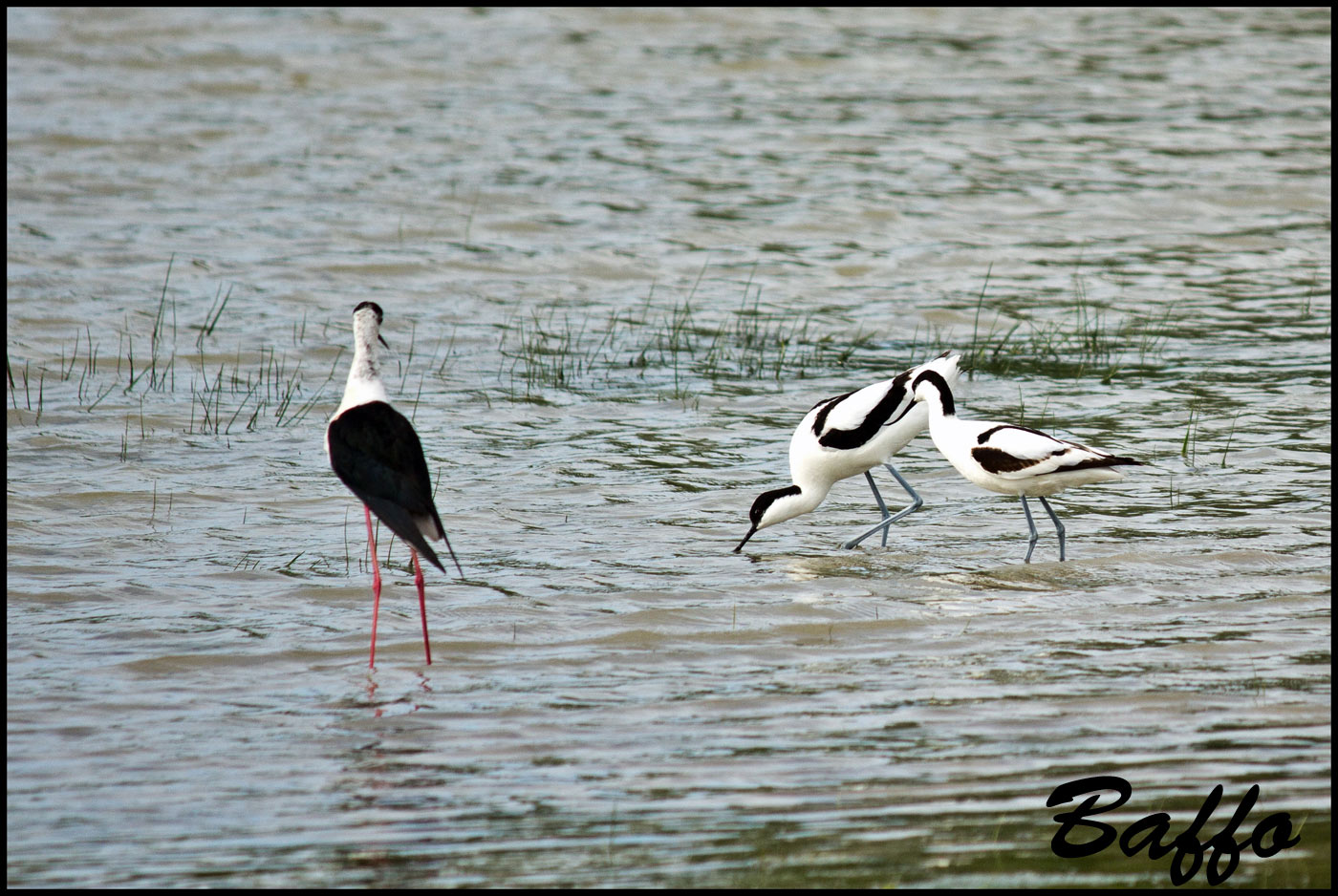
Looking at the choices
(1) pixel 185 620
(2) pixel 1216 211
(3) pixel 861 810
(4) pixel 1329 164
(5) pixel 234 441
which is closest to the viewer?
(3) pixel 861 810

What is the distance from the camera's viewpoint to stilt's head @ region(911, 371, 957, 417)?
7.59 m

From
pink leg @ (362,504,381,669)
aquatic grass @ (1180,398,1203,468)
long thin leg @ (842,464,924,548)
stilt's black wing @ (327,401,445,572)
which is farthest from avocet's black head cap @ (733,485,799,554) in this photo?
aquatic grass @ (1180,398,1203,468)

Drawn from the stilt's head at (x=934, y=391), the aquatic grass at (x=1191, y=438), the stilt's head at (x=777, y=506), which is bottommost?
the aquatic grass at (x=1191, y=438)

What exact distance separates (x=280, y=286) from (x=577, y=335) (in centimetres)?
263

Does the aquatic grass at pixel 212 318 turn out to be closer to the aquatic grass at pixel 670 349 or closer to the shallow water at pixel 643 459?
the shallow water at pixel 643 459

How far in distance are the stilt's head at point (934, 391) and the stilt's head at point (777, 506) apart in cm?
70

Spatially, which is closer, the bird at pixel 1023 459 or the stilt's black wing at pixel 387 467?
the stilt's black wing at pixel 387 467

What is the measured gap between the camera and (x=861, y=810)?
14.6ft

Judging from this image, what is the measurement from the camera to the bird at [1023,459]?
7098mm

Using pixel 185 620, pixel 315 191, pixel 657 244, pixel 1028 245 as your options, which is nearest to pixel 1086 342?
pixel 1028 245

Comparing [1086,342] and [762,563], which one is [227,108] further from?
[762,563]

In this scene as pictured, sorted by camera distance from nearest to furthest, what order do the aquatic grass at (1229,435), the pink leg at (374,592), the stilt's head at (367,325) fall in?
the pink leg at (374,592) < the stilt's head at (367,325) < the aquatic grass at (1229,435)

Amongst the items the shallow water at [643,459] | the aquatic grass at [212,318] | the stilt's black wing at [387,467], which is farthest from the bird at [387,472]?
the aquatic grass at [212,318]

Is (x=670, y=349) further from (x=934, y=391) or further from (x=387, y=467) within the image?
(x=387, y=467)
